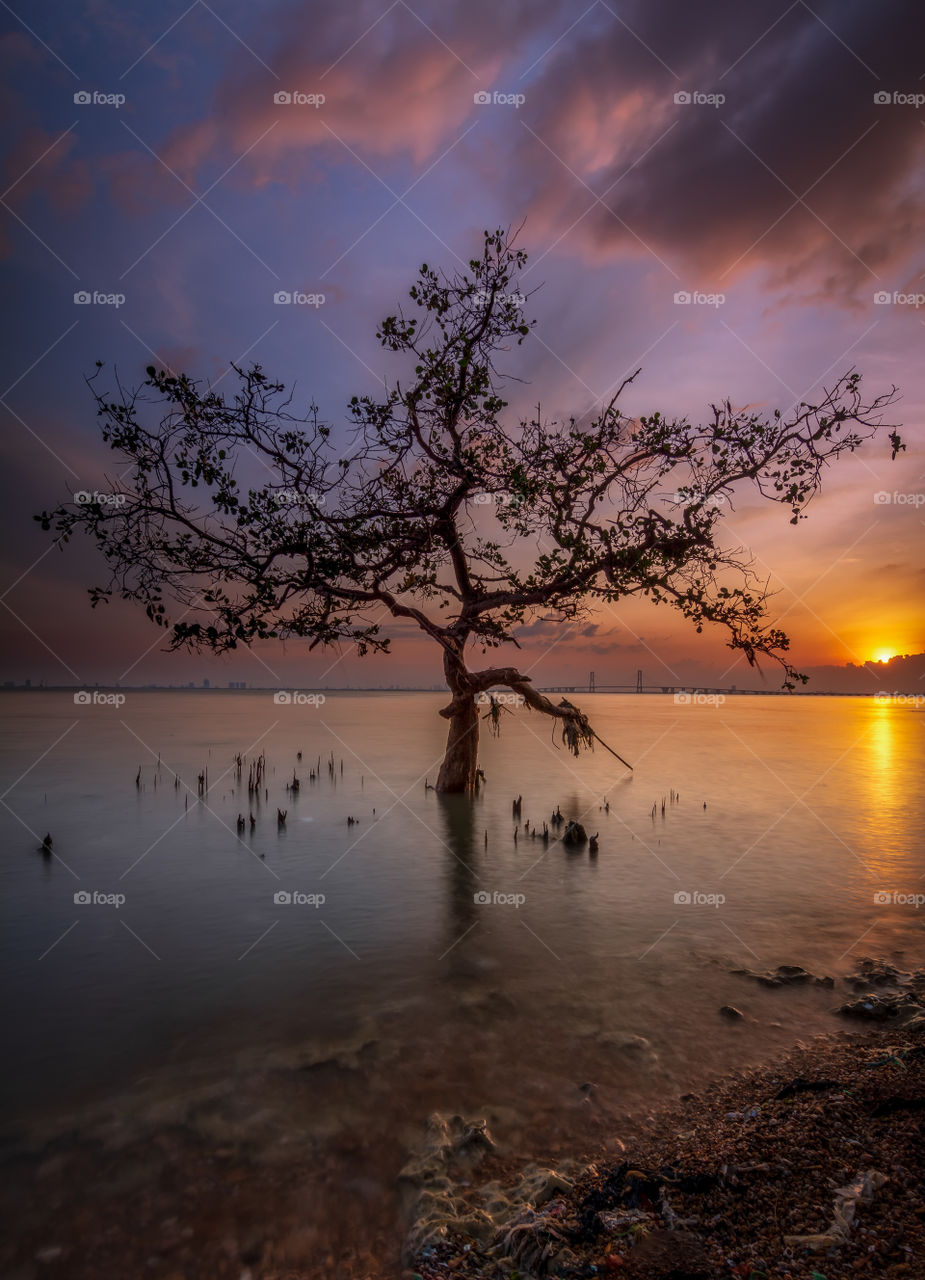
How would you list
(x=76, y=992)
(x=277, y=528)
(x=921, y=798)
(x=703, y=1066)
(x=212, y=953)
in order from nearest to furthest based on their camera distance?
(x=703, y=1066), (x=76, y=992), (x=212, y=953), (x=277, y=528), (x=921, y=798)

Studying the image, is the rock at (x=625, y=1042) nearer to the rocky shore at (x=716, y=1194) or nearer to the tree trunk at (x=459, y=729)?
the rocky shore at (x=716, y=1194)

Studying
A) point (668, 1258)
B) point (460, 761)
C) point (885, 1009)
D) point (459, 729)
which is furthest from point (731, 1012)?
point (460, 761)

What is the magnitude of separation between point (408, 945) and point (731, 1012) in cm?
466

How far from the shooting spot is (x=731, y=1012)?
717 cm

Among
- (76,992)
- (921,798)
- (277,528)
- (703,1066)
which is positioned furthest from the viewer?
(921,798)

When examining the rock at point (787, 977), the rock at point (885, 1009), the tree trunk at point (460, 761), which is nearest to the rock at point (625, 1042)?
the rock at point (787, 977)

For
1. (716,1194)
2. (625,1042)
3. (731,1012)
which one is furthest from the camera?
(731,1012)

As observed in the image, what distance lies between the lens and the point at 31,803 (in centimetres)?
1989

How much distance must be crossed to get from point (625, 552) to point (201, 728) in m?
48.4

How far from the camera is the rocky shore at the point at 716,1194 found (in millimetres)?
3244

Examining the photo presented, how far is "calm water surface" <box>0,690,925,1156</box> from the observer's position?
5969mm

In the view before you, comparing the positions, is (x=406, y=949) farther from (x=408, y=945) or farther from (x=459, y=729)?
(x=459, y=729)

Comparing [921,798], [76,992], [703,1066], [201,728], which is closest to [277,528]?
[76,992]

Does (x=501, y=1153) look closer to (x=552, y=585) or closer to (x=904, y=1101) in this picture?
(x=904, y=1101)
